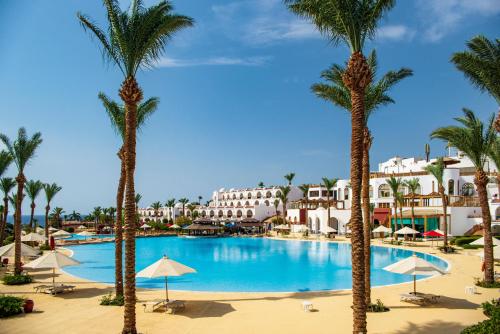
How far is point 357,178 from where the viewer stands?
9.44 meters

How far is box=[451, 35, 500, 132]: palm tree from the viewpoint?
14250 mm

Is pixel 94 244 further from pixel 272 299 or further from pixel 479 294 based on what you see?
pixel 479 294

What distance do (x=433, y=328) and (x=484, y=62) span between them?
9.81 m

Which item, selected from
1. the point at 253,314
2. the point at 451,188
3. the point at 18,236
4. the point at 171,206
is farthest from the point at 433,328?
the point at 171,206

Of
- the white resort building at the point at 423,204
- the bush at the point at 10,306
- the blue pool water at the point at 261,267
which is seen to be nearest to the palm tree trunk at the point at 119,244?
the bush at the point at 10,306

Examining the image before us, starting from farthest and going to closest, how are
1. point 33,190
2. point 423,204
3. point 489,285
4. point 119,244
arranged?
point 423,204, point 33,190, point 489,285, point 119,244

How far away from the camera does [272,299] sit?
15414 mm

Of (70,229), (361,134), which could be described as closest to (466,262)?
(361,134)

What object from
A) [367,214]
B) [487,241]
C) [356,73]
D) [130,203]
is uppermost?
[356,73]

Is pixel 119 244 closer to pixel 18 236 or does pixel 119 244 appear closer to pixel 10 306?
pixel 10 306

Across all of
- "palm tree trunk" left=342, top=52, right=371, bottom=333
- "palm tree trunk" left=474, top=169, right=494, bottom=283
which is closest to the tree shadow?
"palm tree trunk" left=342, top=52, right=371, bottom=333

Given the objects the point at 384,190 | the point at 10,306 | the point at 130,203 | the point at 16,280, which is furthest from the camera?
the point at 384,190

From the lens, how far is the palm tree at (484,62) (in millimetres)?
14250

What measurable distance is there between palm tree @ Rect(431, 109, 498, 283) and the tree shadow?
23.7 feet
